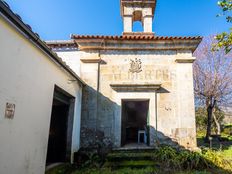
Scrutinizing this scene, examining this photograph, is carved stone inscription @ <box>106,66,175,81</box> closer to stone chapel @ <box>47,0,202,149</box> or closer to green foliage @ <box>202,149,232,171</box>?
stone chapel @ <box>47,0,202,149</box>

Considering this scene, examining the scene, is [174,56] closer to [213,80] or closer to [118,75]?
[118,75]

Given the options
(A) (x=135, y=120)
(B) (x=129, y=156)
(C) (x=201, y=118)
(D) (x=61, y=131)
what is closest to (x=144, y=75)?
(B) (x=129, y=156)

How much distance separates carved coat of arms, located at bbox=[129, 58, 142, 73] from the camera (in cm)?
812

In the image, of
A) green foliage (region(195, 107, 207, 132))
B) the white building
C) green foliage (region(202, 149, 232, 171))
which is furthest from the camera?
green foliage (region(195, 107, 207, 132))

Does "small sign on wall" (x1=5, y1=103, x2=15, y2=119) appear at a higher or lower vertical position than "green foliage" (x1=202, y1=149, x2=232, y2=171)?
higher

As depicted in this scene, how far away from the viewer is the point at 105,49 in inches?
327

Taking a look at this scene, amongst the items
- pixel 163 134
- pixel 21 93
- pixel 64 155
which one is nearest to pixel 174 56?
pixel 163 134

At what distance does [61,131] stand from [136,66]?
3.92 metres

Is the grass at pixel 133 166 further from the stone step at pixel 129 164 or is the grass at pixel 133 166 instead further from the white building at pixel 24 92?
the white building at pixel 24 92

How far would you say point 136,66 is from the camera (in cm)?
815

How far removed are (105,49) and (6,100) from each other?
18.2ft

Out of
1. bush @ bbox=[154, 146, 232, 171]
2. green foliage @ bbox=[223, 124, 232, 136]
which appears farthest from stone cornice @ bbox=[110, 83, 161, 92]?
green foliage @ bbox=[223, 124, 232, 136]

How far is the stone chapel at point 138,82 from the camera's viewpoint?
7578 millimetres

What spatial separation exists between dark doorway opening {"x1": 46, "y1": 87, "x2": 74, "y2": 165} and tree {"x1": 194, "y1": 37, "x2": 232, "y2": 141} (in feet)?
37.0
